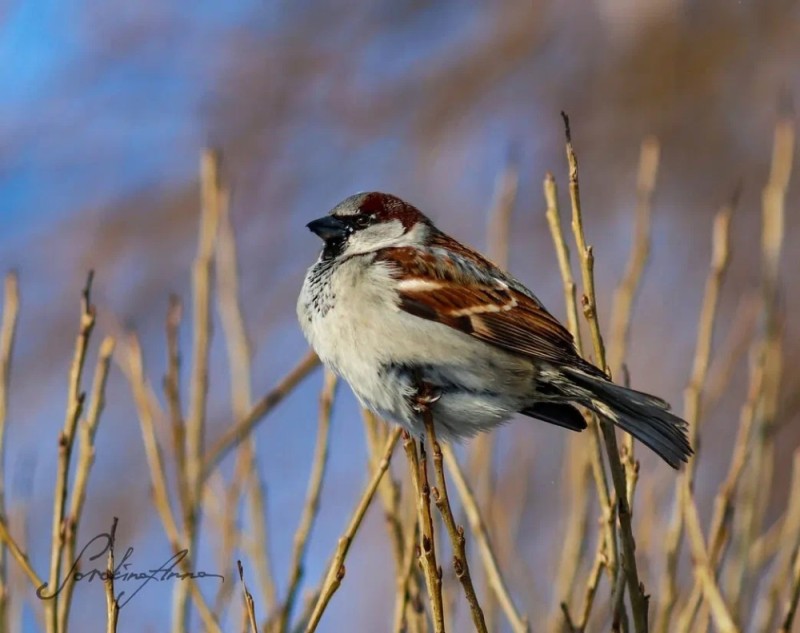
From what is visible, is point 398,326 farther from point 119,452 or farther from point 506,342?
point 119,452

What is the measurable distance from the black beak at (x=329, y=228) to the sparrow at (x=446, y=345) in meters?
0.14

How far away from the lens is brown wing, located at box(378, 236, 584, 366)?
209cm

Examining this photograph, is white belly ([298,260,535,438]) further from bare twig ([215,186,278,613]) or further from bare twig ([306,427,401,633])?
bare twig ([306,427,401,633])

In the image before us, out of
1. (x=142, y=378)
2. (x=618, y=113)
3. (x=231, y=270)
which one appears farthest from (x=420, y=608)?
(x=618, y=113)

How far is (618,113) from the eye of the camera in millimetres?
4570

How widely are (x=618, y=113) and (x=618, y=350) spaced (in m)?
2.72

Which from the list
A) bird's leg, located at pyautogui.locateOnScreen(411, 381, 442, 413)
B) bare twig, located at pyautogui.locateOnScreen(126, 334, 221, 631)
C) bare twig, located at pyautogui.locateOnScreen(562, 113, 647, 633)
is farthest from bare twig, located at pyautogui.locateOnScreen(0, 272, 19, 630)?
Answer: bare twig, located at pyautogui.locateOnScreen(562, 113, 647, 633)

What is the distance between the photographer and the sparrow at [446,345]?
6.70ft

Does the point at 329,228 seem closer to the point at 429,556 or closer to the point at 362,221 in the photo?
the point at 362,221

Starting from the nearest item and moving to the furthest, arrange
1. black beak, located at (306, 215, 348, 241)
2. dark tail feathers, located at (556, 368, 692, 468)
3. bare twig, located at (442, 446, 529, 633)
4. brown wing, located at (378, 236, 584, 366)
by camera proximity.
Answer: bare twig, located at (442, 446, 529, 633)
dark tail feathers, located at (556, 368, 692, 468)
brown wing, located at (378, 236, 584, 366)
black beak, located at (306, 215, 348, 241)

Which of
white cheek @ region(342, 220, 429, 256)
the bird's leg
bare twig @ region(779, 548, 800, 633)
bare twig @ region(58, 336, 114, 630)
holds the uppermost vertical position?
white cheek @ region(342, 220, 429, 256)

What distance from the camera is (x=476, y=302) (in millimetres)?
2178

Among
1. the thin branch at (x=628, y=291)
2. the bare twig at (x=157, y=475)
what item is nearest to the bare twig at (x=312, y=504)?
the bare twig at (x=157, y=475)

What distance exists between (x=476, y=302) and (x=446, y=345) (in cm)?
13
